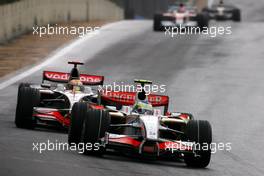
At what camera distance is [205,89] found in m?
26.5

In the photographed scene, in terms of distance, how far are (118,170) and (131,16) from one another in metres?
55.4

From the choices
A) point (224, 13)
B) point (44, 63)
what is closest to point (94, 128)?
point (44, 63)

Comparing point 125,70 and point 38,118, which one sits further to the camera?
point 125,70

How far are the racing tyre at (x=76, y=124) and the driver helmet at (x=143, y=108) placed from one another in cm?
99

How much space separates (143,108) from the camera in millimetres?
16250

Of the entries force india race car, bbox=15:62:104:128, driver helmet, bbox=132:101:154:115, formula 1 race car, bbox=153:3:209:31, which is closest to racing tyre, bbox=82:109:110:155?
driver helmet, bbox=132:101:154:115

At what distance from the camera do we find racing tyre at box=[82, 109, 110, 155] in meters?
14.9

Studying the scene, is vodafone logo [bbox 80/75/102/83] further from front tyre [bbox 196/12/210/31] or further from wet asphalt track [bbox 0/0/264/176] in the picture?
front tyre [bbox 196/12/210/31]

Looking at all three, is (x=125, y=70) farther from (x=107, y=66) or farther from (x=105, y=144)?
(x=105, y=144)

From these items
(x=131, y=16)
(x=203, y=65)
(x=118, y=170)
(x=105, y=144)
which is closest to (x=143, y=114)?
(x=105, y=144)

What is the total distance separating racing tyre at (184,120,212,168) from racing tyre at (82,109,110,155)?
4.32 feet

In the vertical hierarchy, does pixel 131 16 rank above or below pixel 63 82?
below

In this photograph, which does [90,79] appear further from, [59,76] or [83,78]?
[59,76]

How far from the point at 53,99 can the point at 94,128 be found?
12.8ft
